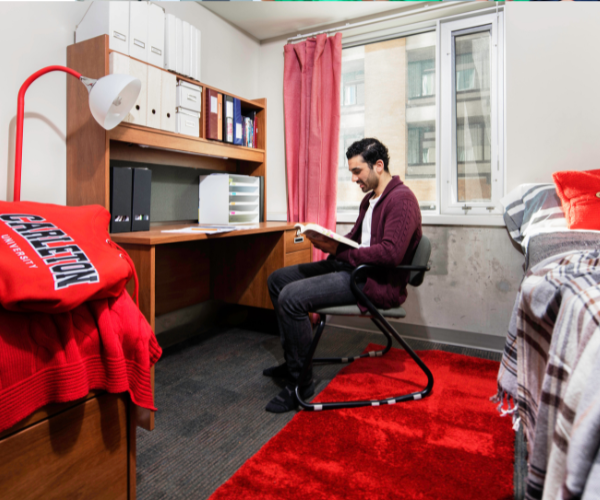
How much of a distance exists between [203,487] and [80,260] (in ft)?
2.53

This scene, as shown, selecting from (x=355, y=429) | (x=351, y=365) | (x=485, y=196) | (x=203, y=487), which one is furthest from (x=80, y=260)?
(x=485, y=196)

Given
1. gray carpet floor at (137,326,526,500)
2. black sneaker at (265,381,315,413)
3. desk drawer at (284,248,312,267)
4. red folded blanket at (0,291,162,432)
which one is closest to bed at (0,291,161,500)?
red folded blanket at (0,291,162,432)

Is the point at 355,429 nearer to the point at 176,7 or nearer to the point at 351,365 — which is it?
the point at 351,365

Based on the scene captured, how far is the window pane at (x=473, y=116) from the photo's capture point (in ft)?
8.29

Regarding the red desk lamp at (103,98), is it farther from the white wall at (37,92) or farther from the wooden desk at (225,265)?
the wooden desk at (225,265)

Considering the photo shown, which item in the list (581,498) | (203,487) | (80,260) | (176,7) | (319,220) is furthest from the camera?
(319,220)

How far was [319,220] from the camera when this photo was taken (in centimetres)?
283

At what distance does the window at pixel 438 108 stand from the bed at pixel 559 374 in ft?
5.66

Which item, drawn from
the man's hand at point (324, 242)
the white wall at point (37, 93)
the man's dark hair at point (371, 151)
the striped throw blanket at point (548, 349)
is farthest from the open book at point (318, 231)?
the white wall at point (37, 93)

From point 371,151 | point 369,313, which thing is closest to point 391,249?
point 369,313

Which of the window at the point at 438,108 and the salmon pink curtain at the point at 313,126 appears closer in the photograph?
the window at the point at 438,108

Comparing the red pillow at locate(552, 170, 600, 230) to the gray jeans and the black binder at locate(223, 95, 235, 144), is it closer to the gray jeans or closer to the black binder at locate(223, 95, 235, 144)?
the gray jeans

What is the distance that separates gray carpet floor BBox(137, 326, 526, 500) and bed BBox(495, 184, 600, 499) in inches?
20.9

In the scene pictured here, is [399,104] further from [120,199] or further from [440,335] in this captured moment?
[120,199]
